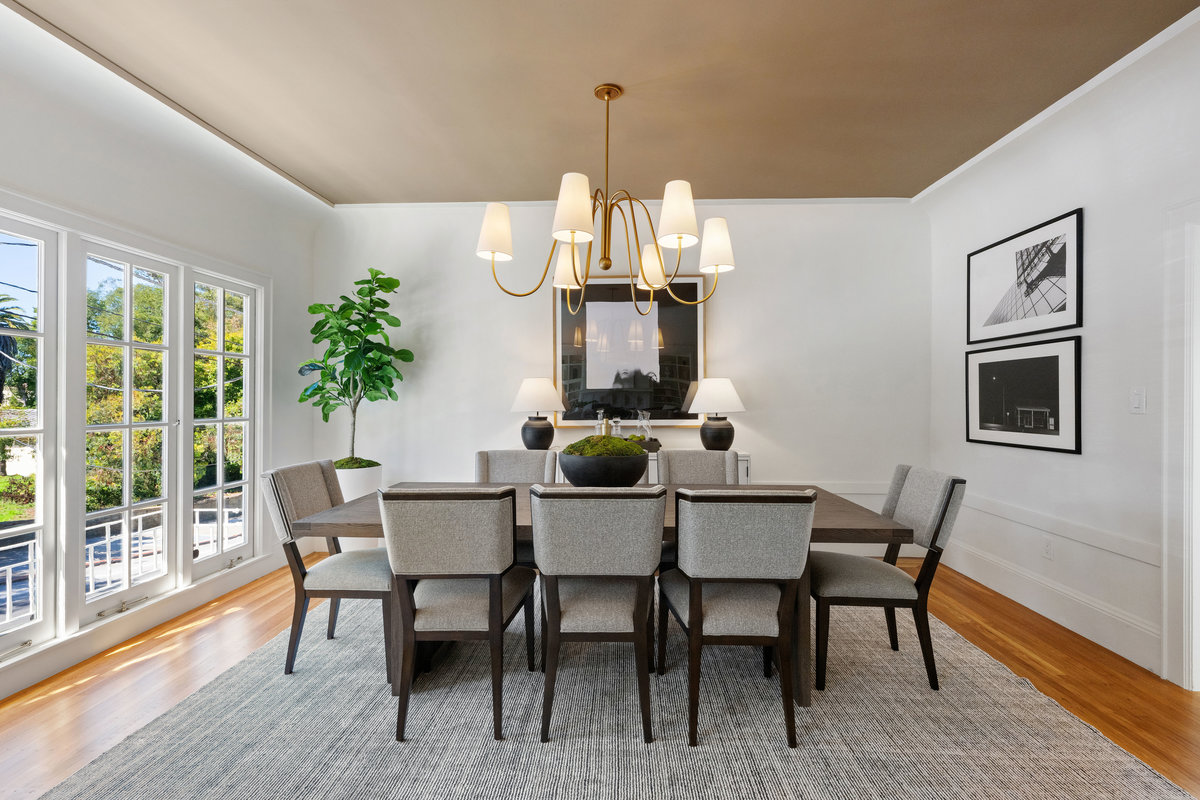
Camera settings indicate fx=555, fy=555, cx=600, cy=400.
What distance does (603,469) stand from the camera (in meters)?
2.33

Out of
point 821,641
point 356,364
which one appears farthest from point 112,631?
point 821,641

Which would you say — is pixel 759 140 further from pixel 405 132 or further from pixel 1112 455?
pixel 1112 455

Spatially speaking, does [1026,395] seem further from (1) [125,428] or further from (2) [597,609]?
Result: (1) [125,428]

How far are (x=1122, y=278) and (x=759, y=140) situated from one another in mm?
1864

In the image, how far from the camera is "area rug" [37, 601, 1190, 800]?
5.58 ft

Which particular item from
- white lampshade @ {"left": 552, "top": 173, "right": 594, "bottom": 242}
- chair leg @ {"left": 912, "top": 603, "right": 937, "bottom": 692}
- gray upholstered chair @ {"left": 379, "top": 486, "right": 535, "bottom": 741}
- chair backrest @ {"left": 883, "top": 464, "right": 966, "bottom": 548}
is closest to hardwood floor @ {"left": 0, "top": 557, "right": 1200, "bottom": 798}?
chair leg @ {"left": 912, "top": 603, "right": 937, "bottom": 692}

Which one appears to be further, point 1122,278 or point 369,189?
point 369,189

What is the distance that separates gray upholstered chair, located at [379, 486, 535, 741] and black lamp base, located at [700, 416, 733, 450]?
6.98 ft

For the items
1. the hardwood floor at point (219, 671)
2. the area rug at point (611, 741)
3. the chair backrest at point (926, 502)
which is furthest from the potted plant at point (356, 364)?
the chair backrest at point (926, 502)

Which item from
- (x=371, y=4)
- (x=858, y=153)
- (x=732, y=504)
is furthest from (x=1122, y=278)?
(x=371, y=4)

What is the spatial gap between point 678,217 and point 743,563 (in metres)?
1.38

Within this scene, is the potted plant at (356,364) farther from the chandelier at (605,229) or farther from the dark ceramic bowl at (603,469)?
the dark ceramic bowl at (603,469)

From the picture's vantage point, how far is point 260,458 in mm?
3809

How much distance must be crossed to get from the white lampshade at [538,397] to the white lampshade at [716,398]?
948 millimetres
